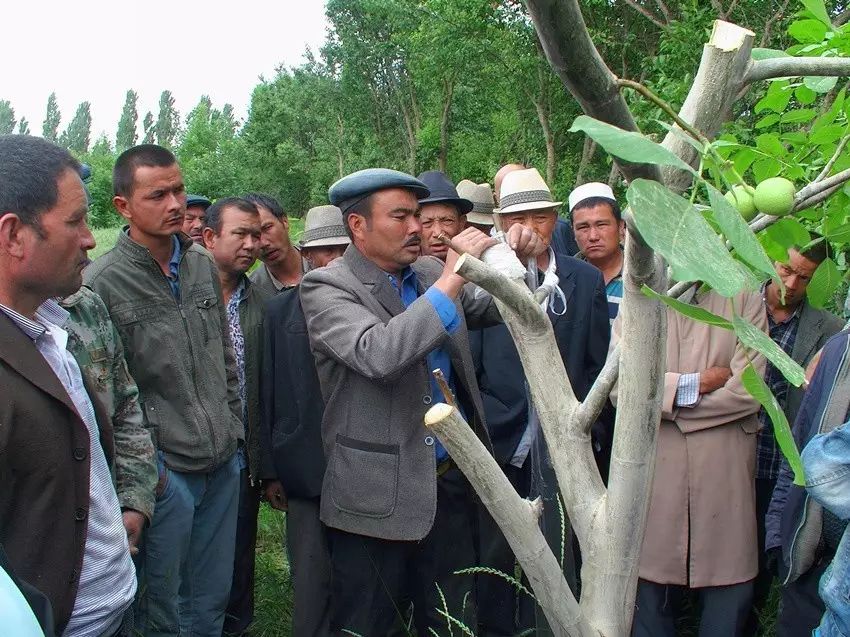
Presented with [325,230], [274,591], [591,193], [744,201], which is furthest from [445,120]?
[744,201]

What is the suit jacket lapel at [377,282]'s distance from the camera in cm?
274

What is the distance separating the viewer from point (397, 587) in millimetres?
2738

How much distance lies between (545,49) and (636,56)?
15098 mm

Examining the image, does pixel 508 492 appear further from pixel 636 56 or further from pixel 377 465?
pixel 636 56

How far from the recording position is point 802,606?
2570 millimetres

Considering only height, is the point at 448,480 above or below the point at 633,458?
below

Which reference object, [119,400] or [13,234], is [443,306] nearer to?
[119,400]

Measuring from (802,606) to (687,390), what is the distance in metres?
0.80

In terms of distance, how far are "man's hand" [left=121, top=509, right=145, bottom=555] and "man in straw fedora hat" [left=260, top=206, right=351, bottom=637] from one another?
0.76 m

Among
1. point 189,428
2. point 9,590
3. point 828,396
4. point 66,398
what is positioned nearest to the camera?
point 9,590

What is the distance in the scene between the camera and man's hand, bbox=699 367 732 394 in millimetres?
2889

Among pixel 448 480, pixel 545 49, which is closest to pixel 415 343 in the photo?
pixel 448 480

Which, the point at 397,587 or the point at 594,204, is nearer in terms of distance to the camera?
the point at 397,587

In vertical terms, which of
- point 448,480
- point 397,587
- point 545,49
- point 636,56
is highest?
point 636,56
